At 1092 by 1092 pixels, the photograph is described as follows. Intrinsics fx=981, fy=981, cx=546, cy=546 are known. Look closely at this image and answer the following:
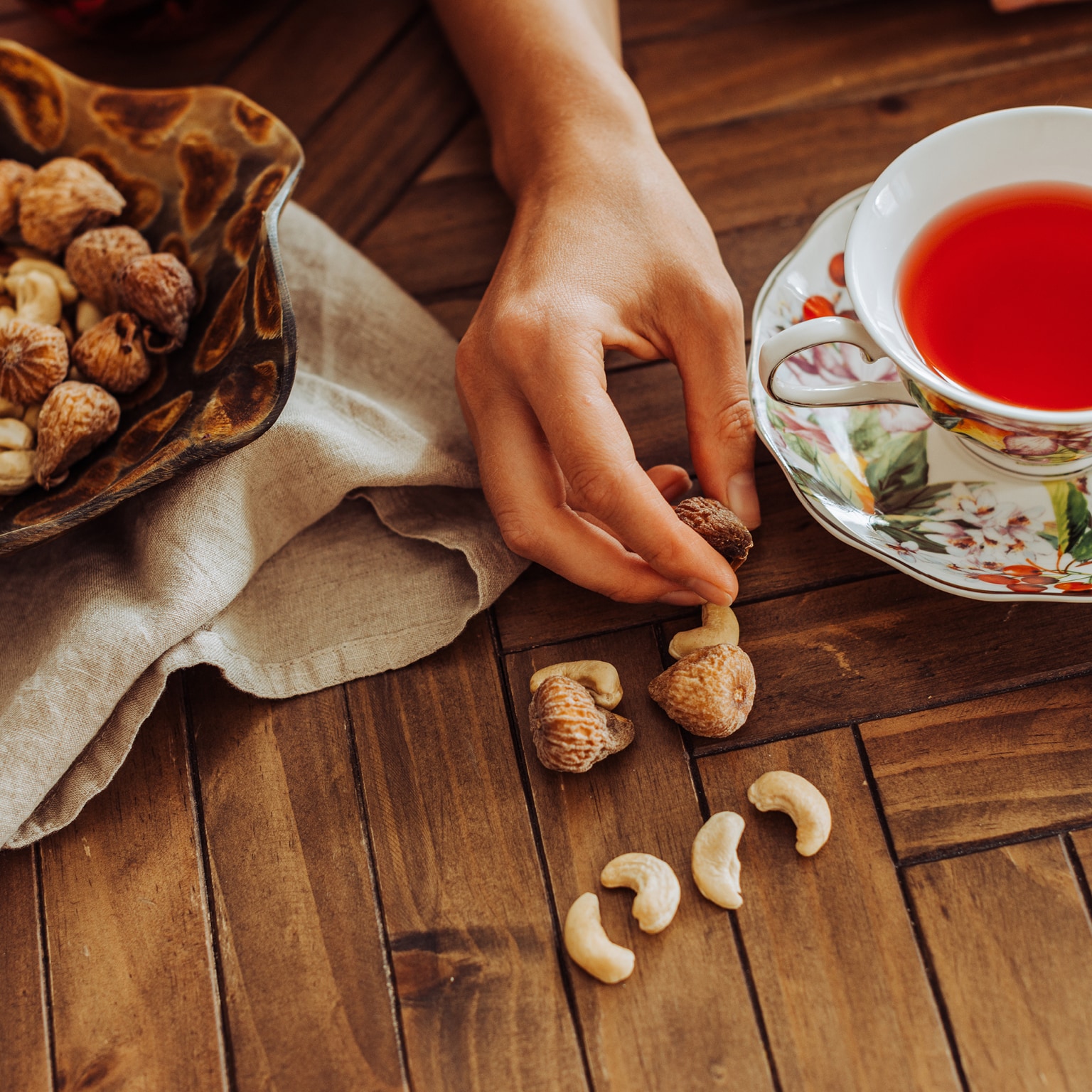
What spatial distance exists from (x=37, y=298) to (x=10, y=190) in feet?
0.40

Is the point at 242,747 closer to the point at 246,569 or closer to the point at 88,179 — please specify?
the point at 246,569

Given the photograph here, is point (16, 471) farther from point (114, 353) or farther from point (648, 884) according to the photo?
point (648, 884)

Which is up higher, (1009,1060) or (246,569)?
(246,569)

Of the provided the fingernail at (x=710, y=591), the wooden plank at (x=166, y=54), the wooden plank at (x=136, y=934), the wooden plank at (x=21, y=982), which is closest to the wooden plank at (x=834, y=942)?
the fingernail at (x=710, y=591)

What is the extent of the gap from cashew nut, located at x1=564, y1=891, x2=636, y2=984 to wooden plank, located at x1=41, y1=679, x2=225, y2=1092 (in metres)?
0.28

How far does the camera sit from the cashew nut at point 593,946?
2.36ft

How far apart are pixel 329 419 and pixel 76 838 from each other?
42 cm

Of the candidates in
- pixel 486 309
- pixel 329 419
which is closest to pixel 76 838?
pixel 329 419

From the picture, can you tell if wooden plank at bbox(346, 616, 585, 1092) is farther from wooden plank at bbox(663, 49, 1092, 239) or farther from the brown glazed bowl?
wooden plank at bbox(663, 49, 1092, 239)

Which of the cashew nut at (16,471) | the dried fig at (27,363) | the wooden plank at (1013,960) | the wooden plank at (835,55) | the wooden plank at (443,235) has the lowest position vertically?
the wooden plank at (1013,960)

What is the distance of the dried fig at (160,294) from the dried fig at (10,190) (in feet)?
0.49

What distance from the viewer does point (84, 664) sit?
0.81 meters

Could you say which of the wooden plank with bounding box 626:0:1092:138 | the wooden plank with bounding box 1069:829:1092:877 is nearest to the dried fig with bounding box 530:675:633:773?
the wooden plank with bounding box 1069:829:1092:877

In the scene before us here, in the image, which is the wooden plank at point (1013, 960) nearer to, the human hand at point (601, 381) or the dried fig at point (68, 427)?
the human hand at point (601, 381)
